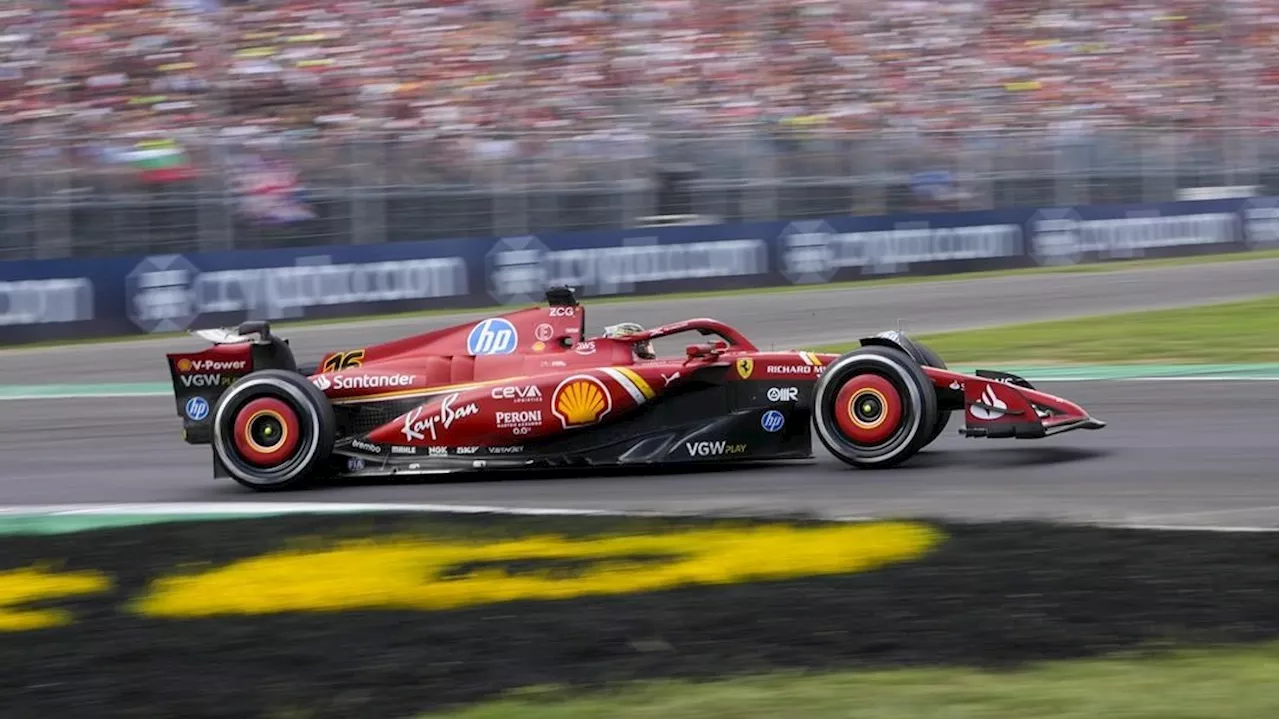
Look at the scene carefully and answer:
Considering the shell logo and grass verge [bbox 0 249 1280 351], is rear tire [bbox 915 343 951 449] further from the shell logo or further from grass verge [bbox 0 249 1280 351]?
grass verge [bbox 0 249 1280 351]

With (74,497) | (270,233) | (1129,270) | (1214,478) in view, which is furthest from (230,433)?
(1129,270)

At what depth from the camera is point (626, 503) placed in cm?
784

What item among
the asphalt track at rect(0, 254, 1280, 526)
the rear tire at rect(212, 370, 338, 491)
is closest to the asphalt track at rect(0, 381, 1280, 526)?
the asphalt track at rect(0, 254, 1280, 526)

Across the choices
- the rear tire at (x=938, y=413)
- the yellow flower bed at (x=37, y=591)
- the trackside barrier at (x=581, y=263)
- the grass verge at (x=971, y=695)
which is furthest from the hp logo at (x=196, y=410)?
the trackside barrier at (x=581, y=263)

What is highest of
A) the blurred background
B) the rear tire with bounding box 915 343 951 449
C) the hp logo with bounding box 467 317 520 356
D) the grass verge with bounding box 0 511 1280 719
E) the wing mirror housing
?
the blurred background

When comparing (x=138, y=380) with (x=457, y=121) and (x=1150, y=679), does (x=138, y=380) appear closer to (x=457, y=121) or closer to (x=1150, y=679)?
(x=457, y=121)

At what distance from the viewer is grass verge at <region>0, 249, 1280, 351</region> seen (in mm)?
16922

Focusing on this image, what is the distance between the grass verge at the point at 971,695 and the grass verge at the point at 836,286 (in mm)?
13086

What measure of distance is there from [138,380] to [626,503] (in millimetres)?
7589

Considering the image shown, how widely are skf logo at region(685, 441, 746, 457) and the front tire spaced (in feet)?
1.49

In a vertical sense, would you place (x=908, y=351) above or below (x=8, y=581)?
above

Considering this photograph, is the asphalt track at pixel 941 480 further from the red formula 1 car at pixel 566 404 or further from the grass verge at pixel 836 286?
the grass verge at pixel 836 286

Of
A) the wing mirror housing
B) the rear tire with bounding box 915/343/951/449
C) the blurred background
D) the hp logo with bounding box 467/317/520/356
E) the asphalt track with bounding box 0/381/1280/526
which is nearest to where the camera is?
the asphalt track with bounding box 0/381/1280/526

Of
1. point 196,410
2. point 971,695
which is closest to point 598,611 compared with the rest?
point 971,695
